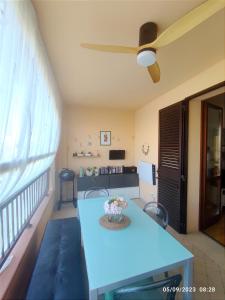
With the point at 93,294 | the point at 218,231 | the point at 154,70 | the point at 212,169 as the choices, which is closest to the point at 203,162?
the point at 212,169

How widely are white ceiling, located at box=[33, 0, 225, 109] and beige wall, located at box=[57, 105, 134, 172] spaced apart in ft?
4.69

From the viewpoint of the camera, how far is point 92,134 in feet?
14.5

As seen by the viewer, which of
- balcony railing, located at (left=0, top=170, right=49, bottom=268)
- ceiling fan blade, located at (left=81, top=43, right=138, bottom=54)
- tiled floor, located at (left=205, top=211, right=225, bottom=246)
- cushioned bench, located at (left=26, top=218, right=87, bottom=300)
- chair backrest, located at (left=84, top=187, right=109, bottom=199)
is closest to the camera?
cushioned bench, located at (left=26, top=218, right=87, bottom=300)

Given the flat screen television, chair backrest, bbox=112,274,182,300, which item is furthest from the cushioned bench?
the flat screen television

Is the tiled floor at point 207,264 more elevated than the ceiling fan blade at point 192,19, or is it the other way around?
the ceiling fan blade at point 192,19

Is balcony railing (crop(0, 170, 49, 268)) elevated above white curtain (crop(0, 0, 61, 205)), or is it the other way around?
white curtain (crop(0, 0, 61, 205))

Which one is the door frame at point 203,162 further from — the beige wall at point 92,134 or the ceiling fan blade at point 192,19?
the beige wall at point 92,134

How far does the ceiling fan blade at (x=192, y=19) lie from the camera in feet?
3.02

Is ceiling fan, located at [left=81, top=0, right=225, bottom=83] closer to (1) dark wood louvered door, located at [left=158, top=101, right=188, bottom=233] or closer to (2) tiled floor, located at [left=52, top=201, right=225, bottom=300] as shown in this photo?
(1) dark wood louvered door, located at [left=158, top=101, right=188, bottom=233]

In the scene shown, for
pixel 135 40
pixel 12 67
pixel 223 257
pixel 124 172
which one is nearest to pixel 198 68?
pixel 135 40

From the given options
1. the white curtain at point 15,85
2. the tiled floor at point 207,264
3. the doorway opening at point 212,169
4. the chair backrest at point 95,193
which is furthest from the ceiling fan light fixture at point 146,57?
the chair backrest at point 95,193

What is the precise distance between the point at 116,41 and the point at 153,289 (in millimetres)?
2067

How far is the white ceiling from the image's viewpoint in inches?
48.5

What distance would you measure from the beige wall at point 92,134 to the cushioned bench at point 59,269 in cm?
252
